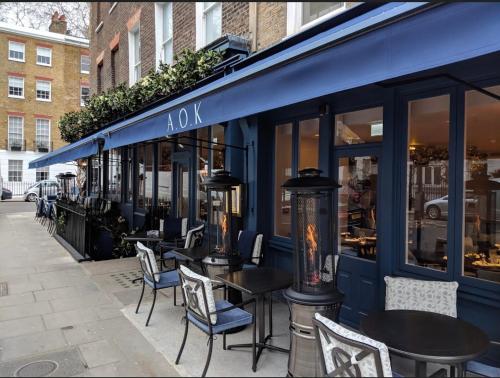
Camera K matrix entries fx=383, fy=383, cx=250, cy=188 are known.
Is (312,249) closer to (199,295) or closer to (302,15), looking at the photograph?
(199,295)

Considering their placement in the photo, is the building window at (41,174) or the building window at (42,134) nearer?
the building window at (42,134)

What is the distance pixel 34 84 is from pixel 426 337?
3461 centimetres

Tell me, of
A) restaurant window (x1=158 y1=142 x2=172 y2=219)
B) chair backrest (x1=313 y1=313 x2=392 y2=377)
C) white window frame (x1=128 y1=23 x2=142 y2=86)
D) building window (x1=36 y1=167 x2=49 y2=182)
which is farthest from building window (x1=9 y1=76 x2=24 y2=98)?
chair backrest (x1=313 y1=313 x2=392 y2=377)

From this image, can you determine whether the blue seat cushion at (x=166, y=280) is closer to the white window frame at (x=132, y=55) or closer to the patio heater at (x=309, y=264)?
the patio heater at (x=309, y=264)

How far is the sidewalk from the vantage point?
341cm

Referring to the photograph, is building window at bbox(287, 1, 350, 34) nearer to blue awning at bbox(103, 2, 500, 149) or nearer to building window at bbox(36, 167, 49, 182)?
blue awning at bbox(103, 2, 500, 149)

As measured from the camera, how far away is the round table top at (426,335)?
95.7 inches

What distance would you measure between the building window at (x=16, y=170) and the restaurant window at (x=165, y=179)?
25.6 metres

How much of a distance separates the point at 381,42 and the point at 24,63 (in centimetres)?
3462

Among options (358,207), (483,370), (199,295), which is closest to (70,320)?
(199,295)

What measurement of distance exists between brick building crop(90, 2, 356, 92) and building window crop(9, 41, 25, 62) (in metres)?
17.8

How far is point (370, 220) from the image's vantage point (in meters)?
4.66

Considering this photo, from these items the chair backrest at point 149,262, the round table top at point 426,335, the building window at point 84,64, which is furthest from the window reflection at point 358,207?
the building window at point 84,64

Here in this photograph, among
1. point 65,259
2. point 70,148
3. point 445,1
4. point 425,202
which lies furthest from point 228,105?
point 70,148
